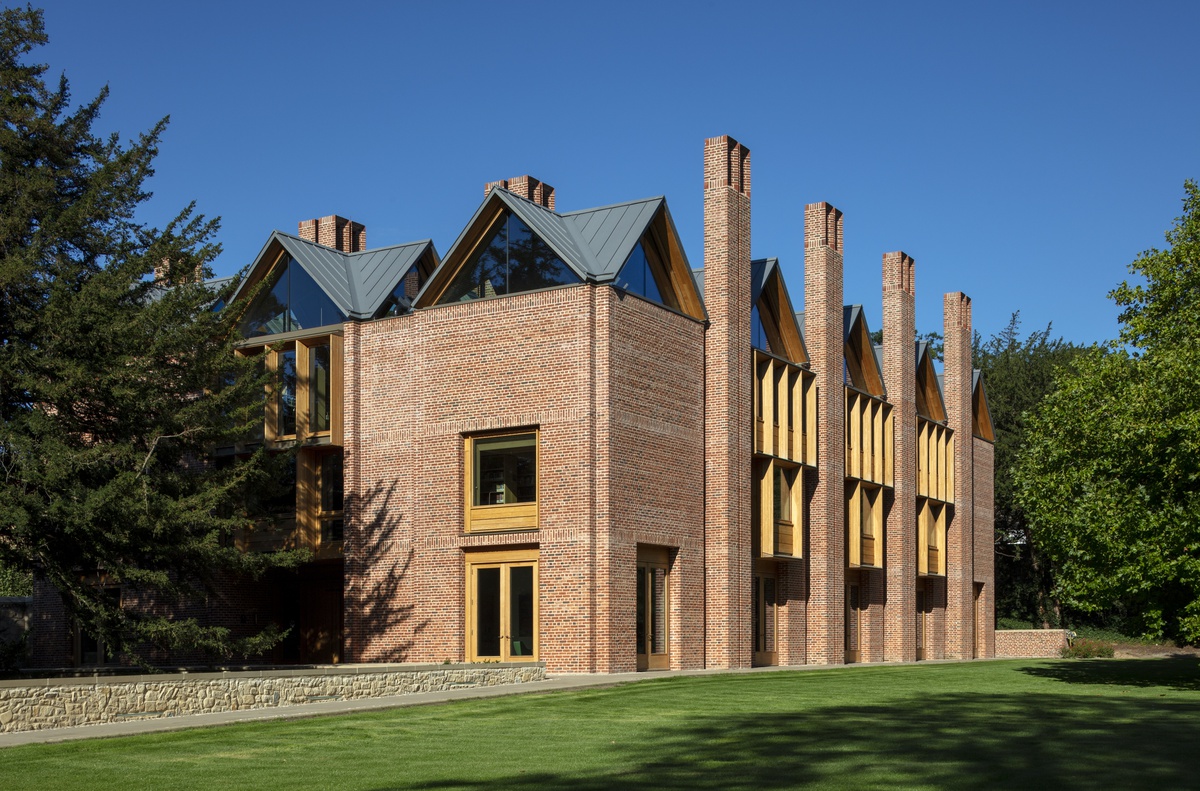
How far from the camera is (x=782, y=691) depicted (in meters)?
22.8

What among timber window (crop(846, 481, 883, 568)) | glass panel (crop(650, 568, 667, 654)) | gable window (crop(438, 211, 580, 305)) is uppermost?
gable window (crop(438, 211, 580, 305))

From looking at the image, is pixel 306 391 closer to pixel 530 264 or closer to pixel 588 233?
pixel 530 264

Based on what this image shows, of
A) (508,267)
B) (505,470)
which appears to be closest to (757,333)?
(508,267)

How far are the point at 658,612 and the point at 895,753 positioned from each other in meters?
15.9

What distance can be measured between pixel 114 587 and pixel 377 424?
10352mm

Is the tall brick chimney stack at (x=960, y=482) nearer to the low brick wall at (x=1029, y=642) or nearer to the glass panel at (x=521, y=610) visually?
the low brick wall at (x=1029, y=642)

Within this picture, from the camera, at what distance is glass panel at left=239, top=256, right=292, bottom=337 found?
1335 inches

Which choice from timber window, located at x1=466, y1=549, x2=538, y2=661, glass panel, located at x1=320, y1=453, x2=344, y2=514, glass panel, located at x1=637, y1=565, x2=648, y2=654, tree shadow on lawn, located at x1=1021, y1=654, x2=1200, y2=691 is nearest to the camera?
tree shadow on lawn, located at x1=1021, y1=654, x2=1200, y2=691

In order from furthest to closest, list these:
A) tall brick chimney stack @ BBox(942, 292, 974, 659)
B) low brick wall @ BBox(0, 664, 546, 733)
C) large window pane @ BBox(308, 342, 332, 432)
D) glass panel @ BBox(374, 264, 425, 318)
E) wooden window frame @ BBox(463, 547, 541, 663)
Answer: tall brick chimney stack @ BBox(942, 292, 974, 659) < large window pane @ BBox(308, 342, 332, 432) < glass panel @ BBox(374, 264, 425, 318) < wooden window frame @ BBox(463, 547, 541, 663) < low brick wall @ BBox(0, 664, 546, 733)

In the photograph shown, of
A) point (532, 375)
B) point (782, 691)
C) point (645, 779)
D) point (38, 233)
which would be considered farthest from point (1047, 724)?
point (38, 233)

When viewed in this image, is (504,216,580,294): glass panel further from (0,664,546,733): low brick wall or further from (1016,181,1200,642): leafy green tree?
(1016,181,1200,642): leafy green tree

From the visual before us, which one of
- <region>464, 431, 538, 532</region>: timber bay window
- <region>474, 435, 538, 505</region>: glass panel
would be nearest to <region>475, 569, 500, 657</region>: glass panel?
<region>464, 431, 538, 532</region>: timber bay window

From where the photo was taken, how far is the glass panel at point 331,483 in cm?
3294

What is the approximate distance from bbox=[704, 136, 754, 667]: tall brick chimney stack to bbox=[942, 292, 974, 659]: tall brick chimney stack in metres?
18.1
